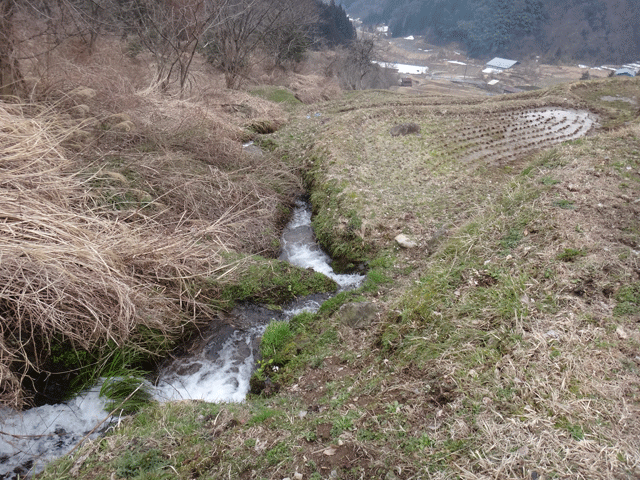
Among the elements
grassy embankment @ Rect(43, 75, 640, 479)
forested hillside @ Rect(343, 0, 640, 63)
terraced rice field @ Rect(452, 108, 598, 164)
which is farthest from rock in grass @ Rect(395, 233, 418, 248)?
forested hillside @ Rect(343, 0, 640, 63)

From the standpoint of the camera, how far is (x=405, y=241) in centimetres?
577

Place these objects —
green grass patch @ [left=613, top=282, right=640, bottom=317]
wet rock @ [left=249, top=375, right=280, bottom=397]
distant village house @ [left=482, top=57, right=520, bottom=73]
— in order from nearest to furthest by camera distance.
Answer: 1. green grass patch @ [left=613, top=282, right=640, bottom=317]
2. wet rock @ [left=249, top=375, right=280, bottom=397]
3. distant village house @ [left=482, top=57, right=520, bottom=73]

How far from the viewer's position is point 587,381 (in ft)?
7.84

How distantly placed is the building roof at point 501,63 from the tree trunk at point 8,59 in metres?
62.5

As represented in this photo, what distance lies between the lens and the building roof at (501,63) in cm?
5441

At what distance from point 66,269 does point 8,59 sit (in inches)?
193

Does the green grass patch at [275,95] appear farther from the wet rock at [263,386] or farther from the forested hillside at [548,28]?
the forested hillside at [548,28]

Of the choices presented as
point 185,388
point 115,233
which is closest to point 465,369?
point 185,388

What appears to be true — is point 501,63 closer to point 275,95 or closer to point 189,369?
point 275,95

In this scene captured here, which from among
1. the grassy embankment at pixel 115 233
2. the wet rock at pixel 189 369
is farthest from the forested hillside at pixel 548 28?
the wet rock at pixel 189 369

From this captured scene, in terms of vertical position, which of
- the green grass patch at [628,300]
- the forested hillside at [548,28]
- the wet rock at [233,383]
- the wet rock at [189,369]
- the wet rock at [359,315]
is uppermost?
the forested hillside at [548,28]

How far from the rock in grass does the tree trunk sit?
6.47 metres

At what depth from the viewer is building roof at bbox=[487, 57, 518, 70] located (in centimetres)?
5441

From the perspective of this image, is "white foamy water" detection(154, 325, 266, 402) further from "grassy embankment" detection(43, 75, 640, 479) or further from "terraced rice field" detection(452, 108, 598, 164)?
"terraced rice field" detection(452, 108, 598, 164)
